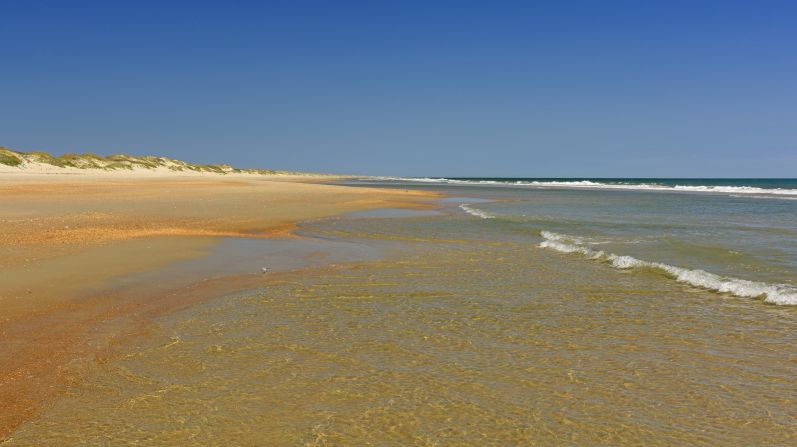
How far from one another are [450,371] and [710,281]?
7.30 m

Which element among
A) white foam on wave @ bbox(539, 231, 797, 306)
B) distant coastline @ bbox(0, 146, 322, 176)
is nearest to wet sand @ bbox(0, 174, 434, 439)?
white foam on wave @ bbox(539, 231, 797, 306)

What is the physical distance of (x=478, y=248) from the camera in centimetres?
1616

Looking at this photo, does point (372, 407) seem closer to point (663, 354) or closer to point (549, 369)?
point (549, 369)

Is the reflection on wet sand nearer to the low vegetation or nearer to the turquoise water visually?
the turquoise water

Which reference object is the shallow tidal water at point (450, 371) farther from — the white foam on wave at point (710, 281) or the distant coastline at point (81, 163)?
the distant coastline at point (81, 163)

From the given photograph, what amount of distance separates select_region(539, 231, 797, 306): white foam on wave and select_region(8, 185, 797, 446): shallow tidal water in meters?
0.28

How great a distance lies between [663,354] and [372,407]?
379cm

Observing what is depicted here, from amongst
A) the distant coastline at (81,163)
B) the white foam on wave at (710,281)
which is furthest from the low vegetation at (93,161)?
the white foam on wave at (710,281)

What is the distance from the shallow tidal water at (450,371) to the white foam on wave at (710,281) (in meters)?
0.28

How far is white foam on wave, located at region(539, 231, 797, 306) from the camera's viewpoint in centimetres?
958

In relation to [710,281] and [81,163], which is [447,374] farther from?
[81,163]

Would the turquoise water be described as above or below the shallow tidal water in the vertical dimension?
above

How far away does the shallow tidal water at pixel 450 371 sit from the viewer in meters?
4.71

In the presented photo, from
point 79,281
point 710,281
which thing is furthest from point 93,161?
point 710,281
